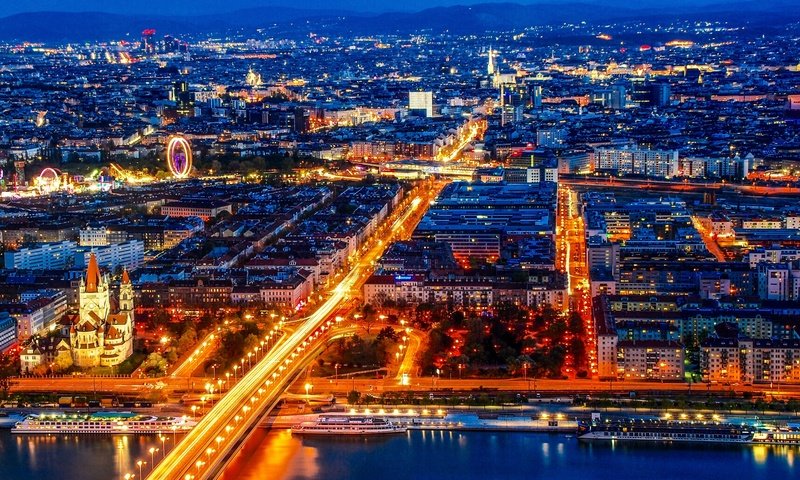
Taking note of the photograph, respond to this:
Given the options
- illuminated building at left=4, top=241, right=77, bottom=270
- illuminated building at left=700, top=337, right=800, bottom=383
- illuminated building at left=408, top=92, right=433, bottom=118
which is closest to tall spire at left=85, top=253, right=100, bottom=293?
illuminated building at left=4, top=241, right=77, bottom=270

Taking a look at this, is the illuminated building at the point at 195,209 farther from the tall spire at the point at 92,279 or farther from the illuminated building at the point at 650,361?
the illuminated building at the point at 650,361

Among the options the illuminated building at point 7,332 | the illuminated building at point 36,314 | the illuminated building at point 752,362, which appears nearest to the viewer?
the illuminated building at point 752,362

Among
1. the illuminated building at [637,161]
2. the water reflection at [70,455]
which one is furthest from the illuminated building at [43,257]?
the illuminated building at [637,161]

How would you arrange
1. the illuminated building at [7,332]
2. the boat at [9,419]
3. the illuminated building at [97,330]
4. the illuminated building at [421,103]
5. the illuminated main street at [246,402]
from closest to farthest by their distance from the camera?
1. the illuminated main street at [246,402]
2. the boat at [9,419]
3. the illuminated building at [97,330]
4. the illuminated building at [7,332]
5. the illuminated building at [421,103]

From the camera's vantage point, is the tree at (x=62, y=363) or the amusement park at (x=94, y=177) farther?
the amusement park at (x=94, y=177)

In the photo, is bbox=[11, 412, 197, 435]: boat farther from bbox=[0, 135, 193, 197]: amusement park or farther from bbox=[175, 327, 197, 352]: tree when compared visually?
bbox=[0, 135, 193, 197]: amusement park

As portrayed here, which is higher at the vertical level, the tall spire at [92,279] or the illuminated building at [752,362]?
the tall spire at [92,279]

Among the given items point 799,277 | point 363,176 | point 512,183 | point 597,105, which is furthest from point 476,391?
point 597,105
